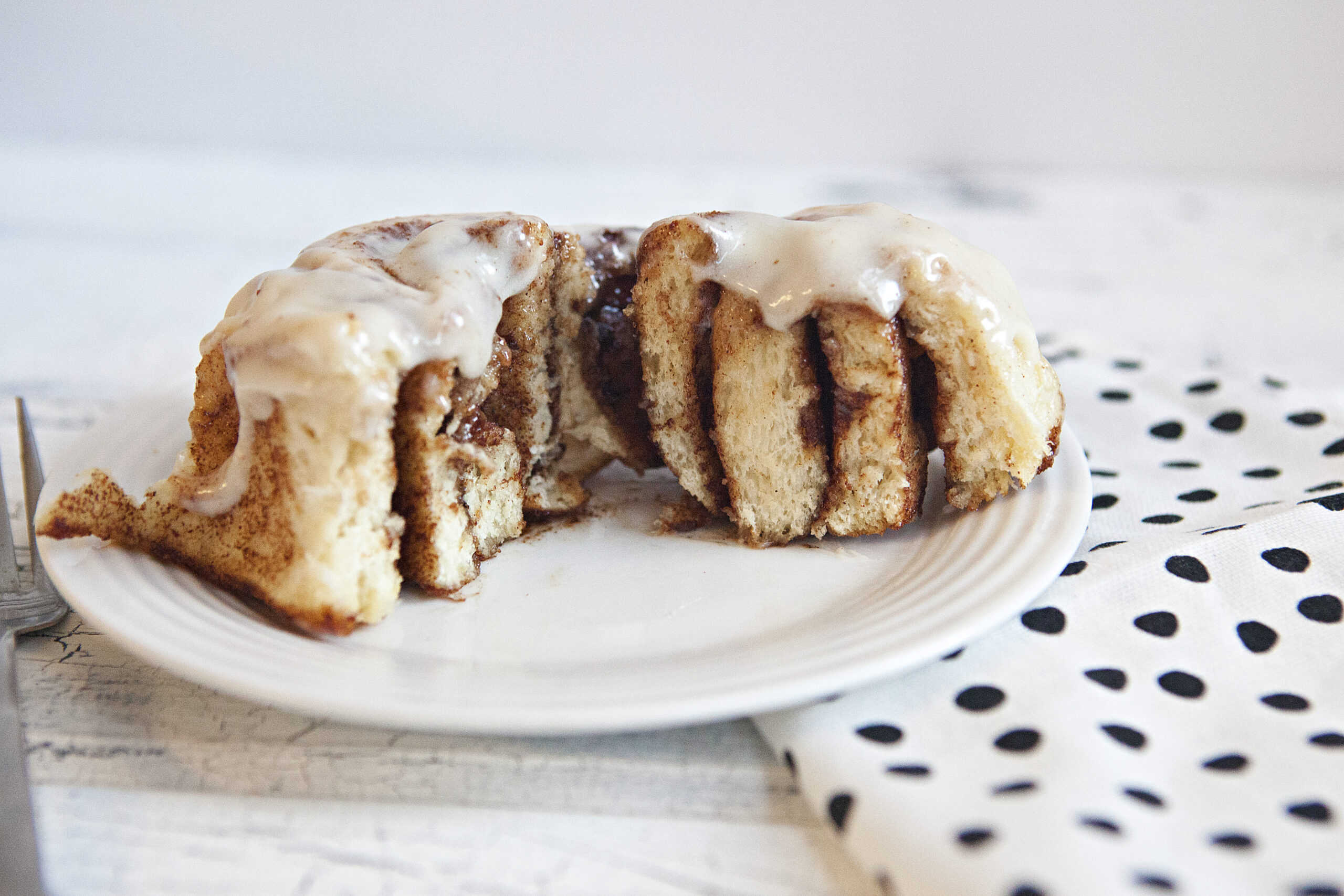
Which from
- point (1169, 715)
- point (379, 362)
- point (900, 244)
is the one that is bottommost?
point (1169, 715)

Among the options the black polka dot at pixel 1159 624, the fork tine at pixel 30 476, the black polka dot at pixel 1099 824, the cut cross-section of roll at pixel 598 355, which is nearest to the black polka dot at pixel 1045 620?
the black polka dot at pixel 1159 624

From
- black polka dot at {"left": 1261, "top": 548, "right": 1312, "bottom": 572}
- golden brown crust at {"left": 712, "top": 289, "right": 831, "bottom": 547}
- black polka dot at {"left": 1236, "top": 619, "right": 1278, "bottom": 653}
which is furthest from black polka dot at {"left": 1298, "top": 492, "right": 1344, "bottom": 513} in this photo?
golden brown crust at {"left": 712, "top": 289, "right": 831, "bottom": 547}

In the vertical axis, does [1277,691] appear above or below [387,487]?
below

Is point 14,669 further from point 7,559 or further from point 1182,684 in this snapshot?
point 1182,684

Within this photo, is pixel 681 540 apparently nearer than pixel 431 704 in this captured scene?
No

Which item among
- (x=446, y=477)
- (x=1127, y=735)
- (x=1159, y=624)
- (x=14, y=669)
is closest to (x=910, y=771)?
(x=1127, y=735)

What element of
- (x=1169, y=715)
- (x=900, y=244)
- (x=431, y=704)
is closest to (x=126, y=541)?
(x=431, y=704)

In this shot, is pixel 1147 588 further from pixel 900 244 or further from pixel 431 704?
pixel 431 704

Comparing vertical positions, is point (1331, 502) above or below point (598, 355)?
below
